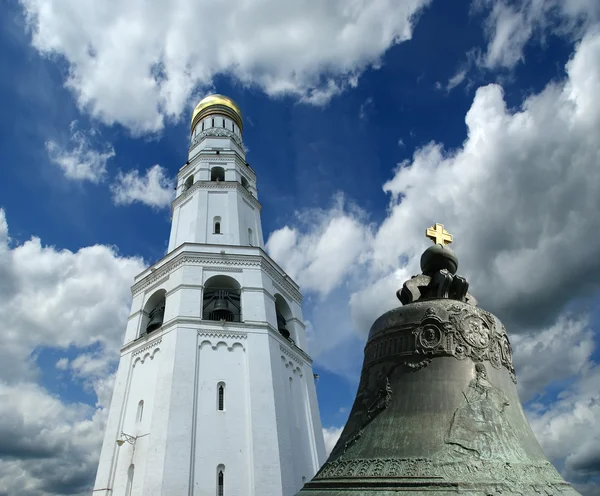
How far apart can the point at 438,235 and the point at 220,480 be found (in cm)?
1314

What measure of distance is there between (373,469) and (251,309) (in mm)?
15274

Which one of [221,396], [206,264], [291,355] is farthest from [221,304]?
[221,396]

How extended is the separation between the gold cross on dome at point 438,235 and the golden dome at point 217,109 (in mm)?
25090

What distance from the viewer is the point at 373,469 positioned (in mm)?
3408

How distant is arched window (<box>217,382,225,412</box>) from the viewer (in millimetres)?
16094

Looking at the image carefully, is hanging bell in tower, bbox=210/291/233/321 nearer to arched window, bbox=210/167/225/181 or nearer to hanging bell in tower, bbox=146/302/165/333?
hanging bell in tower, bbox=146/302/165/333

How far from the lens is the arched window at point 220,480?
14561mm

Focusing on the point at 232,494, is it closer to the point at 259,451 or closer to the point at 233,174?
the point at 259,451

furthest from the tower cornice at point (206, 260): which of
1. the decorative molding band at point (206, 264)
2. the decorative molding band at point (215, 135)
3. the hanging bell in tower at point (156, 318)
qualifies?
the decorative molding band at point (215, 135)

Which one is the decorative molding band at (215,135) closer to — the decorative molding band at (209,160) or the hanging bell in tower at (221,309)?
the decorative molding band at (209,160)

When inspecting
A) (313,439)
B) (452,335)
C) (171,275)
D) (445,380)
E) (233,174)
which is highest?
(233,174)

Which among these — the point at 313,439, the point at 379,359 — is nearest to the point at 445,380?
the point at 379,359

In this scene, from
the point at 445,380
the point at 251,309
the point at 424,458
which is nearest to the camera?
the point at 424,458

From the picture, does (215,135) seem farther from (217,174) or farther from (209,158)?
(217,174)
